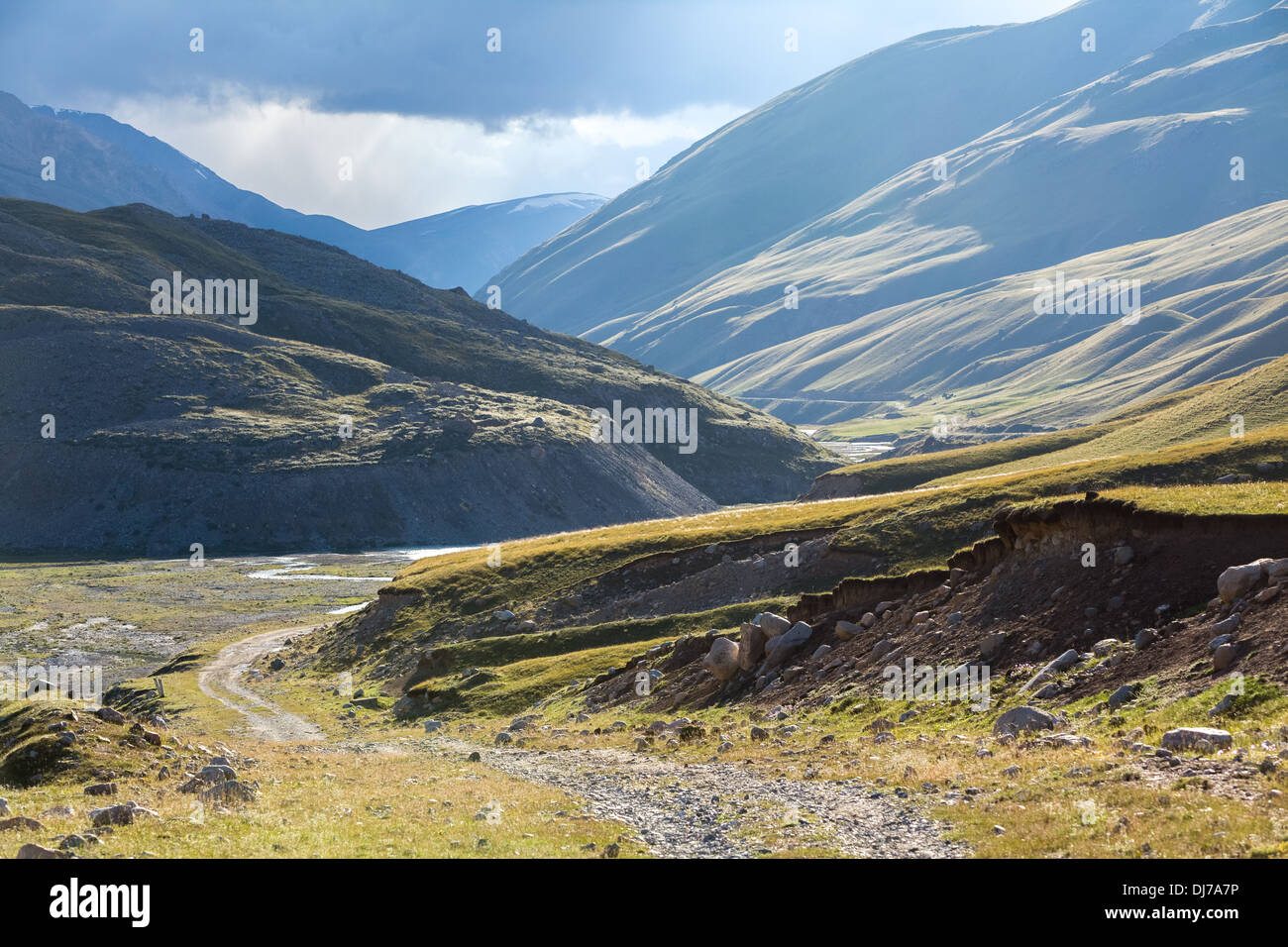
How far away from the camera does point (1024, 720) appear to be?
22859 mm

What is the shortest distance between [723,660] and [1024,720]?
17.2 m

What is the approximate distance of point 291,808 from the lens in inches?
801

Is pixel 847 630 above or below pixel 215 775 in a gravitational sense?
above

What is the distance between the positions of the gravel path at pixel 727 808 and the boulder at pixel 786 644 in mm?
10113

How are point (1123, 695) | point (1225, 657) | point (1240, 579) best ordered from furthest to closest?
point (1240, 579), point (1123, 695), point (1225, 657)

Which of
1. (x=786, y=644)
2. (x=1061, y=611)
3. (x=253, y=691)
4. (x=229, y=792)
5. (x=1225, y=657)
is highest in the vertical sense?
(x=1061, y=611)

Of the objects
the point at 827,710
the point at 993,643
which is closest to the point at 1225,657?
the point at 993,643

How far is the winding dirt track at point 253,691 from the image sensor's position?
4969 centimetres

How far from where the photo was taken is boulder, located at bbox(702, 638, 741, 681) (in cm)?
3900

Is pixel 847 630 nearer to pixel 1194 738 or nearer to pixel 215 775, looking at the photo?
pixel 1194 738
